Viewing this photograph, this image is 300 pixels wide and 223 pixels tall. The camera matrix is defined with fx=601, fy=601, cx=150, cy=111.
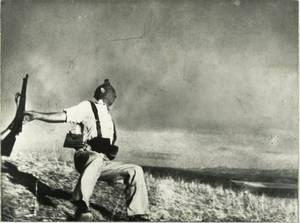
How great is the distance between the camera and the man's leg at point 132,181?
16.0ft

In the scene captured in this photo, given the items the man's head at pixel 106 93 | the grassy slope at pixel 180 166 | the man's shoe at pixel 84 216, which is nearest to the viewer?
the man's shoe at pixel 84 216

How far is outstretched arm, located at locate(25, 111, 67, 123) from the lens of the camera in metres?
5.02

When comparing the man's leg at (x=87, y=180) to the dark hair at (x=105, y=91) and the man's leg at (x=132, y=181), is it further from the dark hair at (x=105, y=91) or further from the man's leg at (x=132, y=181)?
the dark hair at (x=105, y=91)

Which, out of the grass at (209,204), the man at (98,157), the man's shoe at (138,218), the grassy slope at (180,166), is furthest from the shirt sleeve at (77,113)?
the man's shoe at (138,218)

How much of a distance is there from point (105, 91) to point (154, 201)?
1005mm

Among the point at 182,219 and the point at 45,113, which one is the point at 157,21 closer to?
the point at 45,113

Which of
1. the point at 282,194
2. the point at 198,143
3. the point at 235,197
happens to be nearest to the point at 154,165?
the point at 198,143

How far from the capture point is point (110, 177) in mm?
4934

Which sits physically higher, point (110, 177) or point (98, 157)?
point (98, 157)

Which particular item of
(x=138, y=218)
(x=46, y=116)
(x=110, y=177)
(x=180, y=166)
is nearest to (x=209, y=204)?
(x=180, y=166)

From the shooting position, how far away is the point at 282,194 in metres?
5.01

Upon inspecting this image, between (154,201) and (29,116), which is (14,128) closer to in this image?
(29,116)

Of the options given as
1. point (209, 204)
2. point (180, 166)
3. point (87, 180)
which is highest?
point (180, 166)

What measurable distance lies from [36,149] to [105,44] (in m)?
1.06
